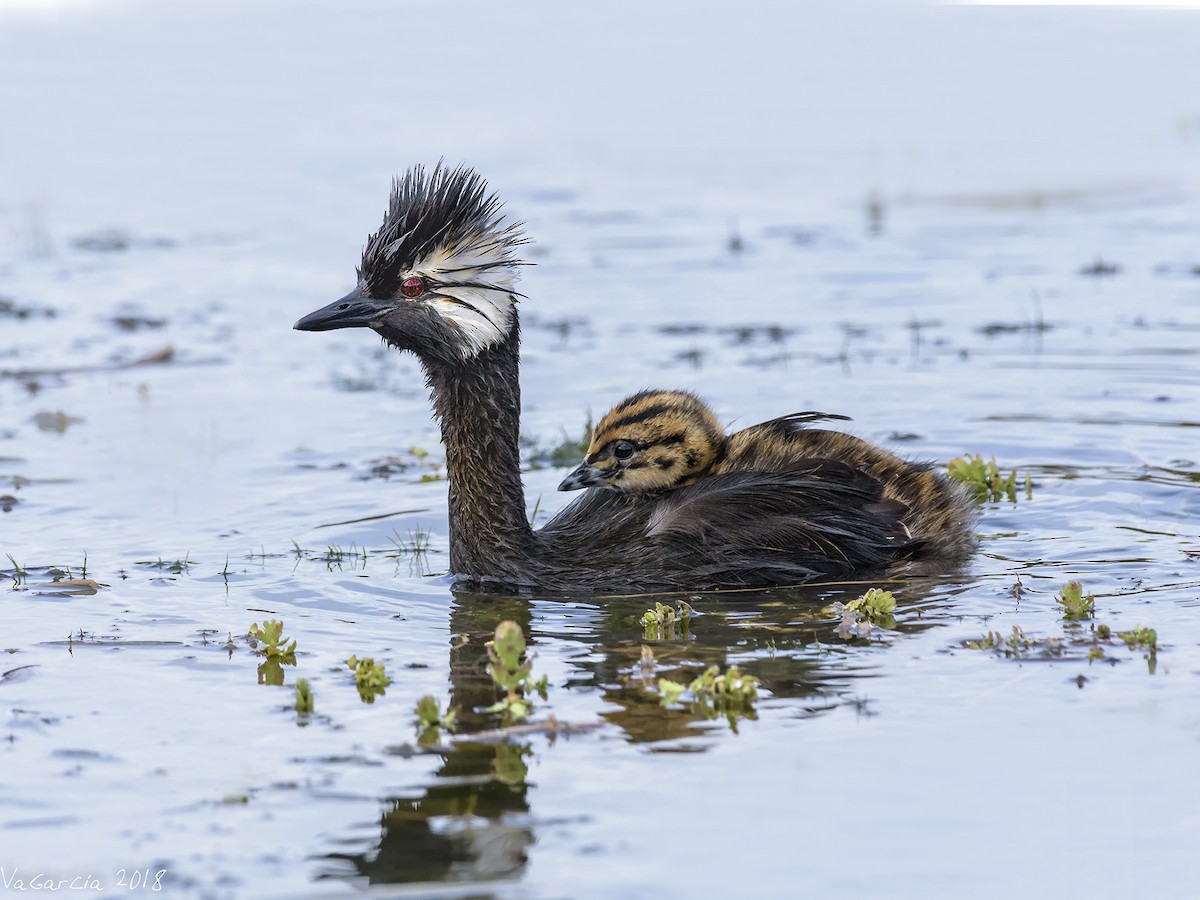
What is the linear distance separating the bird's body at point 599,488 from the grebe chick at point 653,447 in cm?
8

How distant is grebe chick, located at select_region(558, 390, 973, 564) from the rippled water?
48 centimetres

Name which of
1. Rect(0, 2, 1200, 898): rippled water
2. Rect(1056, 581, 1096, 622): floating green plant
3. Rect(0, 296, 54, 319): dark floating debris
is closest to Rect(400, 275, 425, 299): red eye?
Rect(0, 2, 1200, 898): rippled water

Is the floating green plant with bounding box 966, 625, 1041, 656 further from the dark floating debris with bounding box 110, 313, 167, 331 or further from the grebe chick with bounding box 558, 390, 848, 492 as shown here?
the dark floating debris with bounding box 110, 313, 167, 331

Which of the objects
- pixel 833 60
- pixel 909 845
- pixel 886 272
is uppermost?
pixel 833 60

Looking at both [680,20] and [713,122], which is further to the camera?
[680,20]

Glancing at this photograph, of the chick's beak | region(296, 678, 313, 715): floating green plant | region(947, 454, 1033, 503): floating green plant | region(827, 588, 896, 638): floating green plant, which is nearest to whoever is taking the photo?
region(296, 678, 313, 715): floating green plant

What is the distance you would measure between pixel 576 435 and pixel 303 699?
5.79 metres

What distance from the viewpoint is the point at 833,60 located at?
1275 inches

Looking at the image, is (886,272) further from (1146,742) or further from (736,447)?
(1146,742)

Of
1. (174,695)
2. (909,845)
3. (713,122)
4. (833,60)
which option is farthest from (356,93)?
(909,845)

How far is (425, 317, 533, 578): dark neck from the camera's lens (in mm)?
9297

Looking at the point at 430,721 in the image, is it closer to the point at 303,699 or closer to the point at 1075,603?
the point at 303,699

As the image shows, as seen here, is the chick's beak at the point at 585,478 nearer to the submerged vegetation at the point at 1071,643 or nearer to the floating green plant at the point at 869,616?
the floating green plant at the point at 869,616

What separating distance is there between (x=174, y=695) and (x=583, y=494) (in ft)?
10.0
